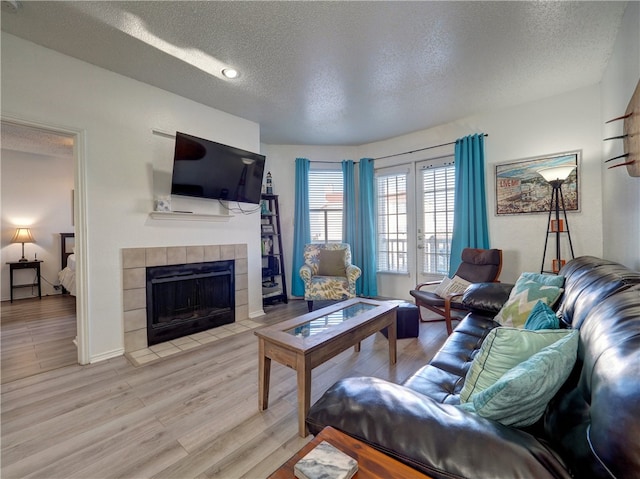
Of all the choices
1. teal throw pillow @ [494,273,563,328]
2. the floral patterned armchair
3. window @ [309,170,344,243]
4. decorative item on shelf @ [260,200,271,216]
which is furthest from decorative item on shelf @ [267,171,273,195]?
teal throw pillow @ [494,273,563,328]

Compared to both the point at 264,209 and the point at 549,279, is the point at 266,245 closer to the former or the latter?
the point at 264,209

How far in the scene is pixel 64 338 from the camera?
9.62 ft

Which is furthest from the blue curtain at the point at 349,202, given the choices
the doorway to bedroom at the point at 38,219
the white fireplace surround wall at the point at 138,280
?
the doorway to bedroom at the point at 38,219

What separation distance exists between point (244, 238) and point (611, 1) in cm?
375

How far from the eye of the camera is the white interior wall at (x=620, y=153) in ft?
5.98

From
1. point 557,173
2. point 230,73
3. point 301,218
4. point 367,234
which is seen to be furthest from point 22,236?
point 557,173

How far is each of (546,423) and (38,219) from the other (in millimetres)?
7091

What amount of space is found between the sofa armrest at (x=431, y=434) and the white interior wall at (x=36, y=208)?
21.1 ft

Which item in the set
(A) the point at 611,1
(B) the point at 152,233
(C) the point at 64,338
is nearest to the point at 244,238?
(B) the point at 152,233

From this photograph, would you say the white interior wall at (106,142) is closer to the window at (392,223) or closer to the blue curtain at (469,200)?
the window at (392,223)

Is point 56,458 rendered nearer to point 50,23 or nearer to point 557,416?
point 557,416

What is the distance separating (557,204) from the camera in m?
2.83

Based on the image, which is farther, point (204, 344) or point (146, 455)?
point (204, 344)

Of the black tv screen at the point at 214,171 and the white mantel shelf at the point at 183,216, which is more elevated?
the black tv screen at the point at 214,171
